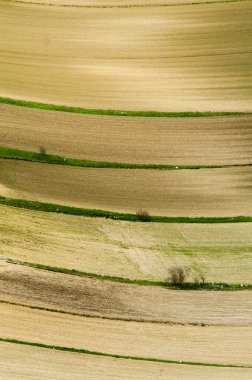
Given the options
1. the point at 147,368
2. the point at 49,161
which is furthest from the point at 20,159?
the point at 147,368

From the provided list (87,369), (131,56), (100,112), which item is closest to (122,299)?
(87,369)

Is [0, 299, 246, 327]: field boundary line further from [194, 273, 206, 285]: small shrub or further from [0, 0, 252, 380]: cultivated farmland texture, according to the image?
[194, 273, 206, 285]: small shrub

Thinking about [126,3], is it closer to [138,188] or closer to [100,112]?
Answer: [100,112]

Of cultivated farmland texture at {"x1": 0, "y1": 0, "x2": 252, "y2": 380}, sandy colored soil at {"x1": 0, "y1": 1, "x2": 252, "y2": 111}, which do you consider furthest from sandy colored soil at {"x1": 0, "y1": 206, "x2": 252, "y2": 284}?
sandy colored soil at {"x1": 0, "y1": 1, "x2": 252, "y2": 111}

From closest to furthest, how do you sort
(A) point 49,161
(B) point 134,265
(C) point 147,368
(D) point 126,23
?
(C) point 147,368
(B) point 134,265
(A) point 49,161
(D) point 126,23

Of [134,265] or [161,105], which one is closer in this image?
[134,265]

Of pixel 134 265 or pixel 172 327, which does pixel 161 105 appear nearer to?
pixel 134 265
